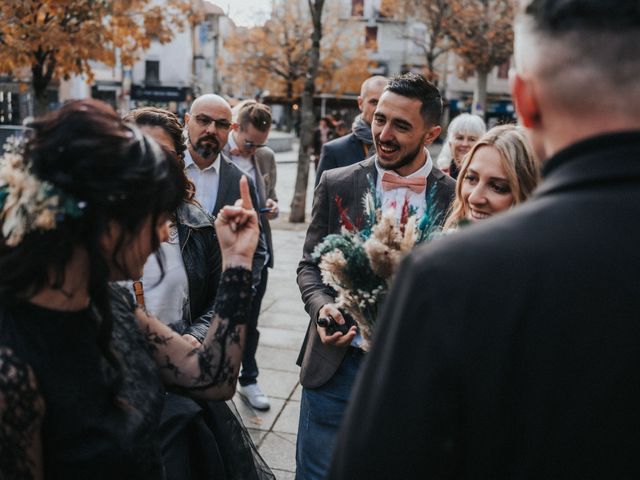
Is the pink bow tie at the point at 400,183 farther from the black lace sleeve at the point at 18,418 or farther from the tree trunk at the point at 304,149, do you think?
the tree trunk at the point at 304,149

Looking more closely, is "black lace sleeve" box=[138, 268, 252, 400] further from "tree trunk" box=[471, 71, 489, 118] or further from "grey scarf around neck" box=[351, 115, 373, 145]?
"tree trunk" box=[471, 71, 489, 118]

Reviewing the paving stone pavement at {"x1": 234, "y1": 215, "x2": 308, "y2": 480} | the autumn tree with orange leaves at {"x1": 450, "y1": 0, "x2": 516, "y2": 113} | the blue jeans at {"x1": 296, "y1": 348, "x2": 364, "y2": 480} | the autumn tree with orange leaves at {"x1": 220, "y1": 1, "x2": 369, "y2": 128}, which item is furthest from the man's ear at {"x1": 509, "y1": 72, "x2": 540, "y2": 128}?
the autumn tree with orange leaves at {"x1": 220, "y1": 1, "x2": 369, "y2": 128}

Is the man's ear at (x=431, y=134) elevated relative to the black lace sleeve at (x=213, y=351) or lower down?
elevated

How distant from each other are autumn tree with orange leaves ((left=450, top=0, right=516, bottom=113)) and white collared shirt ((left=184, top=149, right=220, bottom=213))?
818 inches

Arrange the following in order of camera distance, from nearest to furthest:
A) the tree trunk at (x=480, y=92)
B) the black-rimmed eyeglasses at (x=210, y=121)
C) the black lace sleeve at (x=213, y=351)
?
1. the black lace sleeve at (x=213, y=351)
2. the black-rimmed eyeglasses at (x=210, y=121)
3. the tree trunk at (x=480, y=92)

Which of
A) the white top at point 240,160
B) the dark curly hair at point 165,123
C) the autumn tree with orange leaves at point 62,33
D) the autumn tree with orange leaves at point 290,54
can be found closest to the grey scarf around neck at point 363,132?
the white top at point 240,160

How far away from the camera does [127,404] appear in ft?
5.60

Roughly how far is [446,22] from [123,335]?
79.1ft

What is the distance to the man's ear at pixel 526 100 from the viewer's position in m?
1.12

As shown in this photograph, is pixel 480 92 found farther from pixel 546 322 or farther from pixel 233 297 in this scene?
pixel 546 322

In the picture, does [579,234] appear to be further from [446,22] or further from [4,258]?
[446,22]

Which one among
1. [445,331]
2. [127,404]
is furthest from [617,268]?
[127,404]

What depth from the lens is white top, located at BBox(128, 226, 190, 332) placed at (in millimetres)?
2691

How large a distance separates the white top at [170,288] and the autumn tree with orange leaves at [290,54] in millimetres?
32246
